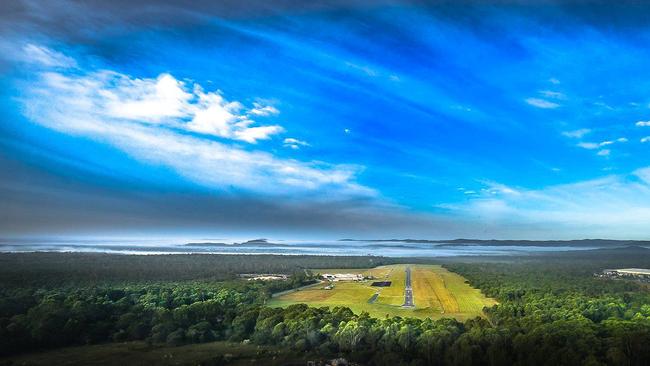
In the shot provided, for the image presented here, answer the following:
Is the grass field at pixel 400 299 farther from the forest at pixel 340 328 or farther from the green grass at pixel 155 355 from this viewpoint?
the green grass at pixel 155 355

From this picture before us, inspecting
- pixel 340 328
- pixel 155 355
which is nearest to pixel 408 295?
pixel 340 328

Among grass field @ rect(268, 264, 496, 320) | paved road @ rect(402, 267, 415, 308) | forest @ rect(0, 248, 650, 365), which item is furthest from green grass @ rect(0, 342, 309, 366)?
paved road @ rect(402, 267, 415, 308)

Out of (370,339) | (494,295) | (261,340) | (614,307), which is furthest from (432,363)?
(494,295)

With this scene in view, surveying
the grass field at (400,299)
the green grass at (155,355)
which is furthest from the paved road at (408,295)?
the green grass at (155,355)

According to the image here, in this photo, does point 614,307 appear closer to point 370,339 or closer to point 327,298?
point 370,339

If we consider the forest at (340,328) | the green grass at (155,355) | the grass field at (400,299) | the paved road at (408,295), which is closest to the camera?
the forest at (340,328)

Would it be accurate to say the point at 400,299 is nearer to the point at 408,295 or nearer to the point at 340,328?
the point at 408,295

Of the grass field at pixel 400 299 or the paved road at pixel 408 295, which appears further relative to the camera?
the paved road at pixel 408 295
